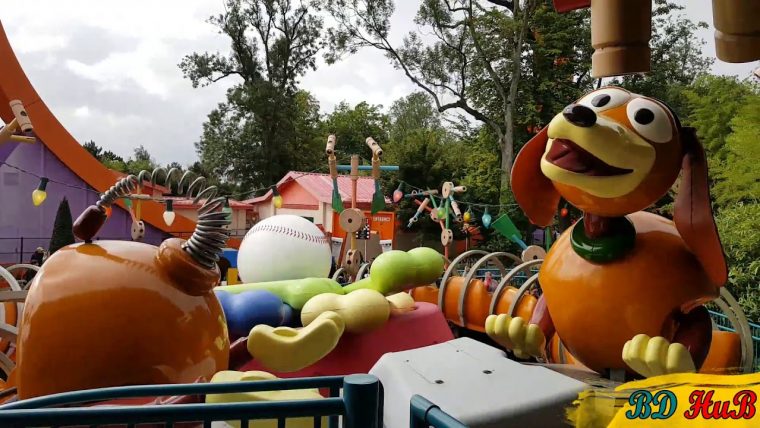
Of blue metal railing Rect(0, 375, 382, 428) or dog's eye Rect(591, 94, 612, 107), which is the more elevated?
dog's eye Rect(591, 94, 612, 107)

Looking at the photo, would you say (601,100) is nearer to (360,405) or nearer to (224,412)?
(360,405)

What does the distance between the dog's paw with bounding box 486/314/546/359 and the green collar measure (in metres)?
0.50

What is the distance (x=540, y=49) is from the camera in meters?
21.2

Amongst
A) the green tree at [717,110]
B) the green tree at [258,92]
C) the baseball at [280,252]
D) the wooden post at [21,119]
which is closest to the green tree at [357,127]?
the green tree at [258,92]

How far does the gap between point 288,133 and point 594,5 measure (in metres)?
29.2

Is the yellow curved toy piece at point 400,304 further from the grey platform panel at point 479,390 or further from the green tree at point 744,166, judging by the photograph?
the green tree at point 744,166

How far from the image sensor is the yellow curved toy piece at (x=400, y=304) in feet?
15.4

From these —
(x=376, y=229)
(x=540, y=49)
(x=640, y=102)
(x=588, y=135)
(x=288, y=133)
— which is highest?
(x=540, y=49)

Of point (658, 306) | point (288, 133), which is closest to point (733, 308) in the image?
point (658, 306)

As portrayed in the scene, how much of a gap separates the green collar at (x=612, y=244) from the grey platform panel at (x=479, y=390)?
3.96 feet

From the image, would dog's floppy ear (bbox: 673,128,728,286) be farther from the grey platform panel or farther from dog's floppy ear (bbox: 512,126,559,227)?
the grey platform panel

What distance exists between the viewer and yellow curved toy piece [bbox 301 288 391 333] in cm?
397

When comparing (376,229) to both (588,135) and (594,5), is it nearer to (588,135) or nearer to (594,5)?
(588,135)

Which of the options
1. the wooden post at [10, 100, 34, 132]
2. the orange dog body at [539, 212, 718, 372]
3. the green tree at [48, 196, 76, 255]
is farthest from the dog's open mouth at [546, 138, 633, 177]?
the green tree at [48, 196, 76, 255]
